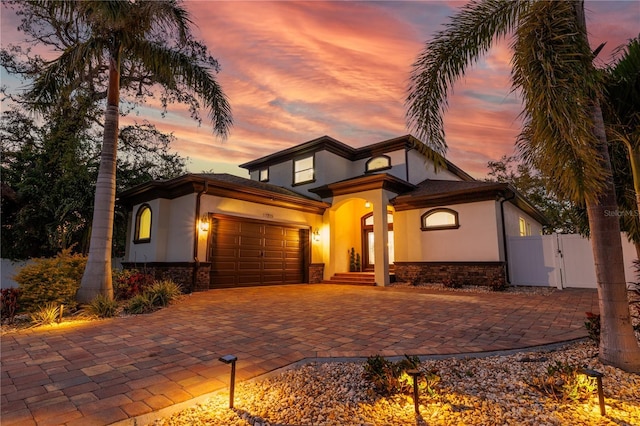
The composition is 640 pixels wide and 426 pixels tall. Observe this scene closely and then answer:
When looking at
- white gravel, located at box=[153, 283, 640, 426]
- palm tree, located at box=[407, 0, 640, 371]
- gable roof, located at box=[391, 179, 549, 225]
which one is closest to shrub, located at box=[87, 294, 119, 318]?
white gravel, located at box=[153, 283, 640, 426]

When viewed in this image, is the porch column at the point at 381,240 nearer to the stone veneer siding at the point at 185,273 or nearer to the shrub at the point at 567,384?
the stone veneer siding at the point at 185,273

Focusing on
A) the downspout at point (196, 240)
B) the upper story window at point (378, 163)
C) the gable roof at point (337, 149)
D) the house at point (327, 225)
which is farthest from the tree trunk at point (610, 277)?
the upper story window at point (378, 163)

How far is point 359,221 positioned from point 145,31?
35.7 feet

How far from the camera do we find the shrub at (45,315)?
5.38 meters

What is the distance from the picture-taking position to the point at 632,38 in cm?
376

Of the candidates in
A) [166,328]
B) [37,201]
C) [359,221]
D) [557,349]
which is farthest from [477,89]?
[37,201]

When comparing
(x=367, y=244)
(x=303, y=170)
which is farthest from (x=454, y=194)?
(x=303, y=170)

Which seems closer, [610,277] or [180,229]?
[610,277]

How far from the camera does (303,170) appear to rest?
51.2 ft

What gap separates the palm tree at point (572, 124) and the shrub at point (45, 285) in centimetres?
808

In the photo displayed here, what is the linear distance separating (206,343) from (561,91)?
191 inches

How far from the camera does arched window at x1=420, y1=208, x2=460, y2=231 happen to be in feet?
38.5

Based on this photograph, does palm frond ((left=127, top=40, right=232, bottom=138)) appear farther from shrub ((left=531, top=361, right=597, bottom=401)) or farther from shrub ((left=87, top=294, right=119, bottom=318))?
shrub ((left=531, top=361, right=597, bottom=401))

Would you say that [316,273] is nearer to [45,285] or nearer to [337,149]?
[337,149]
